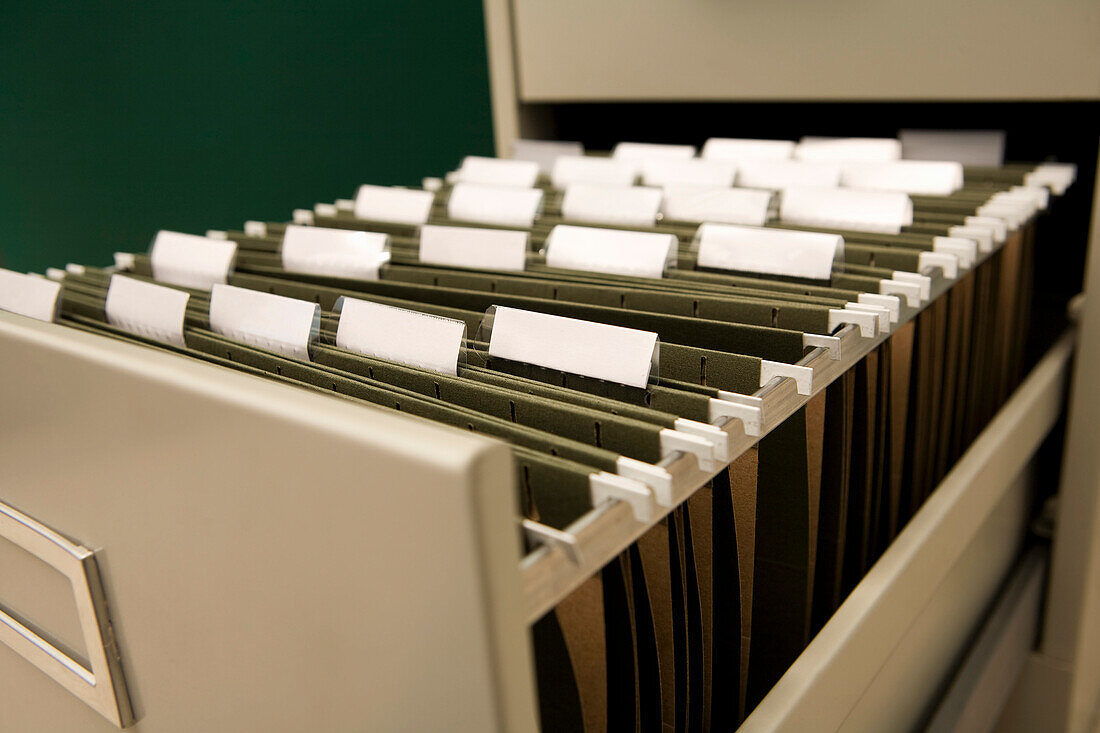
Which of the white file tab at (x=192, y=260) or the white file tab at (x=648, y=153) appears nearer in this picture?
the white file tab at (x=192, y=260)

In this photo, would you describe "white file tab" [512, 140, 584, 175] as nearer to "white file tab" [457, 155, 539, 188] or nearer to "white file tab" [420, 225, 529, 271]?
"white file tab" [457, 155, 539, 188]

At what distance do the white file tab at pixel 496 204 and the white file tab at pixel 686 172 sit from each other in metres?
0.20

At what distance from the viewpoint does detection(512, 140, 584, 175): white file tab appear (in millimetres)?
1517

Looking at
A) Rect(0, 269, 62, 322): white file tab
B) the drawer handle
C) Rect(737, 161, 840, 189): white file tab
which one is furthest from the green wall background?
the drawer handle

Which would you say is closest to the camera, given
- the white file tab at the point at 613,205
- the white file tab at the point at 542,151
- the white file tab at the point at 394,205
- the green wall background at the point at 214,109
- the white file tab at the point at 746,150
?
the white file tab at the point at 613,205

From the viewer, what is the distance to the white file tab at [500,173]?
4.32 feet

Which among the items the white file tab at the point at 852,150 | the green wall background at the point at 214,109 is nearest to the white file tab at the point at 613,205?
the white file tab at the point at 852,150

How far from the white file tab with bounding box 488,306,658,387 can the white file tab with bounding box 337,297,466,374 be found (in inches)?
1.3

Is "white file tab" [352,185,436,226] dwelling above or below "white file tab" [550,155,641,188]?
below

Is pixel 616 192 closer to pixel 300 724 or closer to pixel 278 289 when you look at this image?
pixel 278 289

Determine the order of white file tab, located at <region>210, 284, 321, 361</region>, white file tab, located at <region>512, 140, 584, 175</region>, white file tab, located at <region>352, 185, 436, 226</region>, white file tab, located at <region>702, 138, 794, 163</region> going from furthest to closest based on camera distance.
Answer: white file tab, located at <region>512, 140, 584, 175</region> < white file tab, located at <region>702, 138, 794, 163</region> < white file tab, located at <region>352, 185, 436, 226</region> < white file tab, located at <region>210, 284, 321, 361</region>

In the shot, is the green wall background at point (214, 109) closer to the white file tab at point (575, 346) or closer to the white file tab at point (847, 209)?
the white file tab at point (847, 209)

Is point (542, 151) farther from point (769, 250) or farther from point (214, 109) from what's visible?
point (214, 109)

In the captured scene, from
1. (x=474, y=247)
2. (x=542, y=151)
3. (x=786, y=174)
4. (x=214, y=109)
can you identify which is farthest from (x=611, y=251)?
(x=214, y=109)
